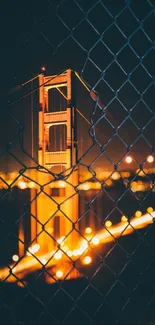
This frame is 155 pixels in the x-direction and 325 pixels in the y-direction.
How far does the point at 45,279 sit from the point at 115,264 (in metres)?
1.66

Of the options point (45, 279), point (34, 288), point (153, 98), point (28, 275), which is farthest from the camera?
point (28, 275)

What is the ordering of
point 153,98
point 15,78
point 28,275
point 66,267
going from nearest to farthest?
point 15,78 < point 153,98 < point 28,275 < point 66,267

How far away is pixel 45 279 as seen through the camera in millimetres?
5176

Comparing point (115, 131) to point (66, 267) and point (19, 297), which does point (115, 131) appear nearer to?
point (19, 297)

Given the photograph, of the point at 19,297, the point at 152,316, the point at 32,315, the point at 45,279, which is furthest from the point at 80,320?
the point at 45,279

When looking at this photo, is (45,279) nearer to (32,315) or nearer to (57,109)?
(32,315)

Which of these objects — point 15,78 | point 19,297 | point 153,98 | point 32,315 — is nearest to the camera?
point 15,78

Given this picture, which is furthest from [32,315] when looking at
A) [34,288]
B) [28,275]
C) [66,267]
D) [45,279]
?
[66,267]

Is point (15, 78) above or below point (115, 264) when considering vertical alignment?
below

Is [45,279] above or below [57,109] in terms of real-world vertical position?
below

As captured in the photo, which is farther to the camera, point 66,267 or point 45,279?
point 66,267

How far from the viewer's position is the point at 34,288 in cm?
476

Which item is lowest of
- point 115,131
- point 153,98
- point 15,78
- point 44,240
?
point 15,78

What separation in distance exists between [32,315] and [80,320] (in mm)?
565
